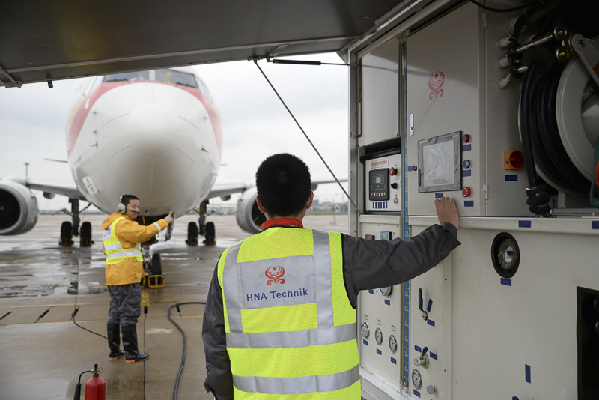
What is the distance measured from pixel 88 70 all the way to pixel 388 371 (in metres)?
3.54

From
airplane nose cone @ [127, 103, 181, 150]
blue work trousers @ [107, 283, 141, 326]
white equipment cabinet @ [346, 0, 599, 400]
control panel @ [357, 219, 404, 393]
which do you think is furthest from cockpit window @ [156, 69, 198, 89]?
control panel @ [357, 219, 404, 393]

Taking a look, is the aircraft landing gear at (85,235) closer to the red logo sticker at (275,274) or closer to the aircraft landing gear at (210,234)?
the aircraft landing gear at (210,234)

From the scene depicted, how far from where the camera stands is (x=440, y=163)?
8.90 ft

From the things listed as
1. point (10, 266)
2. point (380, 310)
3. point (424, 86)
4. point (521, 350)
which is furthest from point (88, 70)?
point (10, 266)

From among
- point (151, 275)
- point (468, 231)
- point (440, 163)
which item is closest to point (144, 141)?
point (151, 275)

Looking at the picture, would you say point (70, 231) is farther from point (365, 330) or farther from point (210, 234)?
point (365, 330)

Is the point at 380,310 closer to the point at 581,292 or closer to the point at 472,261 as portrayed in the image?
the point at 472,261

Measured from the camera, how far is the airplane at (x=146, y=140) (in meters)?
6.70

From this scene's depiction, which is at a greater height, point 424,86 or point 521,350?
point 424,86

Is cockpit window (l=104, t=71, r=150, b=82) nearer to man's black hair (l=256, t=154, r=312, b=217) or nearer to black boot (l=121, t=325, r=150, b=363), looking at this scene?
black boot (l=121, t=325, r=150, b=363)

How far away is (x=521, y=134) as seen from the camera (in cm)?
222

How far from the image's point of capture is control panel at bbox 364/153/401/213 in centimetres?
330

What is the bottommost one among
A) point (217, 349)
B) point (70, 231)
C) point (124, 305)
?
point (70, 231)

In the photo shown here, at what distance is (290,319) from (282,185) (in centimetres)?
50
